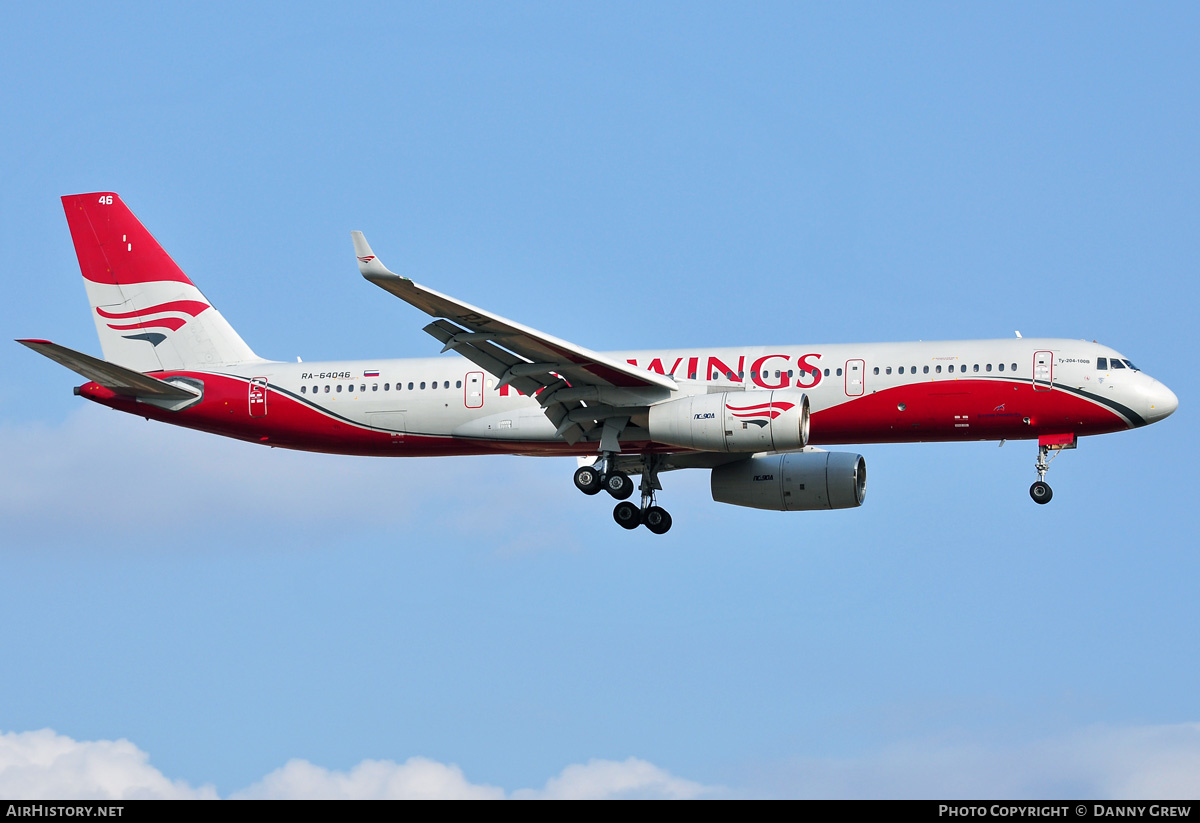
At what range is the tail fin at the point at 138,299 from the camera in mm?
44781

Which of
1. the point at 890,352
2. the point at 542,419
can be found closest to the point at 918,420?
the point at 890,352

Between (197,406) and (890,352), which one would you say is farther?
(197,406)

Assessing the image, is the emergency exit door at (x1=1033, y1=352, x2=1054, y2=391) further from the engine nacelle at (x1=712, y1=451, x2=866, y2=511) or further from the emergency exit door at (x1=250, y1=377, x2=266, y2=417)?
the emergency exit door at (x1=250, y1=377, x2=266, y2=417)

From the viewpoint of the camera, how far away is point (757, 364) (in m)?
39.1

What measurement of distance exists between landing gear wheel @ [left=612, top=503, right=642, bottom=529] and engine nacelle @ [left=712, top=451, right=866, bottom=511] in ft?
12.2

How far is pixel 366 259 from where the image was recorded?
31188mm

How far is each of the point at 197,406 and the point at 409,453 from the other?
6193 millimetres

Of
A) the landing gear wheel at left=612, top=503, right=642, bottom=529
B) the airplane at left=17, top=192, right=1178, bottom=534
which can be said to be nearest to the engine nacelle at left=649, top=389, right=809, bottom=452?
the airplane at left=17, top=192, right=1178, bottom=534

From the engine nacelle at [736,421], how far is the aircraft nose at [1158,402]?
837 cm

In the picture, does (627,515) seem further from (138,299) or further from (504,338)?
(138,299)

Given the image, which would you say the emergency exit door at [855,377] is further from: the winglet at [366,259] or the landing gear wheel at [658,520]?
the winglet at [366,259]

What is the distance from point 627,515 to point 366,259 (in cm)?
1267
